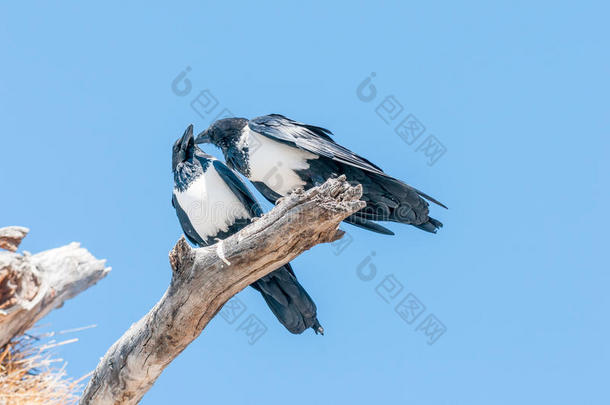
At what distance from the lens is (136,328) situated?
154 inches

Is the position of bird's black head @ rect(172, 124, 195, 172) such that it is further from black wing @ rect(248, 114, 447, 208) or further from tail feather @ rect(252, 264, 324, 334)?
tail feather @ rect(252, 264, 324, 334)

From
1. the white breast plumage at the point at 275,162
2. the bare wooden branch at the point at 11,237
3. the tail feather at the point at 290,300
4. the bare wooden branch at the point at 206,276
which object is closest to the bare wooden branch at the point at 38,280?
the bare wooden branch at the point at 11,237

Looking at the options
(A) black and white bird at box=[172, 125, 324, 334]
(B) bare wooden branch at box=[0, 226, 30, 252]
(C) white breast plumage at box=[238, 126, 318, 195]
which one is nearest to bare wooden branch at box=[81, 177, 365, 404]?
(B) bare wooden branch at box=[0, 226, 30, 252]

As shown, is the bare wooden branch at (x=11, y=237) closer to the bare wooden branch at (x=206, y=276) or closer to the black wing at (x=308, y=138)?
the bare wooden branch at (x=206, y=276)

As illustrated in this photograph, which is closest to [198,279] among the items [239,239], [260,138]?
[239,239]

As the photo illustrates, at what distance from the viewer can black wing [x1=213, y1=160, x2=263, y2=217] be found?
5.09m

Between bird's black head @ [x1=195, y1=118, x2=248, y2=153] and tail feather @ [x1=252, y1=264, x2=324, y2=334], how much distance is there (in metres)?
1.15

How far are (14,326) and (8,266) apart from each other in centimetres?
33

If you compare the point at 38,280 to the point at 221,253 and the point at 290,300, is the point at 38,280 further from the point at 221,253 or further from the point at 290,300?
the point at 290,300

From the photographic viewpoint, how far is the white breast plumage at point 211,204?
5074 mm

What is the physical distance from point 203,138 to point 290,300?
1596 millimetres

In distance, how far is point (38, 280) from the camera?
3641 mm

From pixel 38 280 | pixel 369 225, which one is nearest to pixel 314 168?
pixel 369 225

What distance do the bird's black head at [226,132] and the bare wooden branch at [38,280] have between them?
5.22 feet
